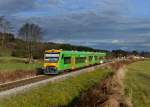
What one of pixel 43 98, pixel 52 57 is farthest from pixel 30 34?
pixel 43 98

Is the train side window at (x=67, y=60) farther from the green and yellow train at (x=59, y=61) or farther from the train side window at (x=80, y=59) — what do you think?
the train side window at (x=80, y=59)

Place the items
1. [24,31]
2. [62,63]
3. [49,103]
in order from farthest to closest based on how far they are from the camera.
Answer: [24,31], [62,63], [49,103]

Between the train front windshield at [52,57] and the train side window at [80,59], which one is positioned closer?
the train front windshield at [52,57]

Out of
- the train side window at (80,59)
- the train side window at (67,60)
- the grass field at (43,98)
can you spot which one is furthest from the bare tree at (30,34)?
the grass field at (43,98)

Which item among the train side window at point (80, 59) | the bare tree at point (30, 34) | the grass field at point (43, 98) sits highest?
the bare tree at point (30, 34)

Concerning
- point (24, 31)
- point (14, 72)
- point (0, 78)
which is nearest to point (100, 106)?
point (0, 78)

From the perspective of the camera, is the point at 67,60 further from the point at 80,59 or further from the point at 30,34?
the point at 30,34

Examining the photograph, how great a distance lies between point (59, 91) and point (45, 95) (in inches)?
114

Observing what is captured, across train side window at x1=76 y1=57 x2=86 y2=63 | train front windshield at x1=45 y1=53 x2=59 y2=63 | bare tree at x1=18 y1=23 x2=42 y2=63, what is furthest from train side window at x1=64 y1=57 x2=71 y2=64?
bare tree at x1=18 y1=23 x2=42 y2=63

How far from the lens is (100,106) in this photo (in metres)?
18.8

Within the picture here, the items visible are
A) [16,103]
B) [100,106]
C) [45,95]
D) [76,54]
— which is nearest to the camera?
[100,106]

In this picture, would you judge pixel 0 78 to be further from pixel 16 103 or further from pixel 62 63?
pixel 16 103

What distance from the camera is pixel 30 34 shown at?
10825 centimetres

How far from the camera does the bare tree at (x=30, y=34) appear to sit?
108 metres
